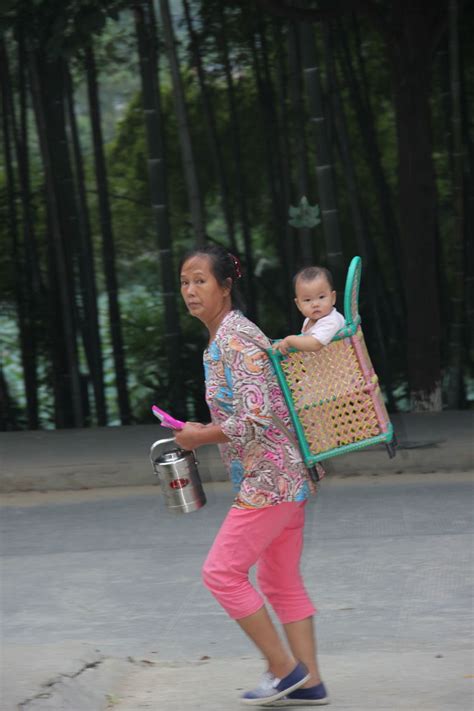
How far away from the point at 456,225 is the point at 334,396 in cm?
582

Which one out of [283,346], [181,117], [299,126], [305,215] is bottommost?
[283,346]

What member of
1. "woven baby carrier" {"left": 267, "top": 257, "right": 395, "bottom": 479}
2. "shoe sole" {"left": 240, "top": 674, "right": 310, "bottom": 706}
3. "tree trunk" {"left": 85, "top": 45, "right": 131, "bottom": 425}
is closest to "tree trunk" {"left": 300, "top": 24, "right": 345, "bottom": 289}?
"tree trunk" {"left": 85, "top": 45, "right": 131, "bottom": 425}

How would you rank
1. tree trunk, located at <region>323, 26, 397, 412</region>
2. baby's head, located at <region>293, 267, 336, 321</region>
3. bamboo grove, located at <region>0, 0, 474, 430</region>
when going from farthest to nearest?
tree trunk, located at <region>323, 26, 397, 412</region>
bamboo grove, located at <region>0, 0, 474, 430</region>
baby's head, located at <region>293, 267, 336, 321</region>

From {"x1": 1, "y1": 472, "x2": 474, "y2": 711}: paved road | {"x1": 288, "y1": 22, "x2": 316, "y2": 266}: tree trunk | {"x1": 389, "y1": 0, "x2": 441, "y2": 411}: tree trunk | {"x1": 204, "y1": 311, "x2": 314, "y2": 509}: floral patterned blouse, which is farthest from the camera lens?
{"x1": 288, "y1": 22, "x2": 316, "y2": 266}: tree trunk

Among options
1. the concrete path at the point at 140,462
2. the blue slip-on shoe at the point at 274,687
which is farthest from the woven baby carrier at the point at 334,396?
the concrete path at the point at 140,462

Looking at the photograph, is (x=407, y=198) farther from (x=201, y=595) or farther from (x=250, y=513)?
(x=250, y=513)

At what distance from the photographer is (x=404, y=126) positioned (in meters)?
9.16

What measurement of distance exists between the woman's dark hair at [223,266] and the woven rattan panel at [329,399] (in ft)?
0.94

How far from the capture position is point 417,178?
360 inches

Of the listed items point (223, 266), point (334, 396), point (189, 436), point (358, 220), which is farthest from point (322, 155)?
point (189, 436)

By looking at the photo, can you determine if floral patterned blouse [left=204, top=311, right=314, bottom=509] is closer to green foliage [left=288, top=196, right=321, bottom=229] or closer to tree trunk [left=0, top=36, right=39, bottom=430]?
green foliage [left=288, top=196, right=321, bottom=229]

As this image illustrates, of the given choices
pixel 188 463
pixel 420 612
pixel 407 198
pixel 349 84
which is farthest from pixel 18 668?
pixel 349 84

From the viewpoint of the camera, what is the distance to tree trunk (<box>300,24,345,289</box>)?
9.02 meters

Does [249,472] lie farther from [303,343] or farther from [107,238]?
[107,238]
